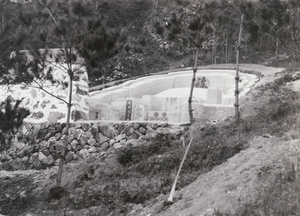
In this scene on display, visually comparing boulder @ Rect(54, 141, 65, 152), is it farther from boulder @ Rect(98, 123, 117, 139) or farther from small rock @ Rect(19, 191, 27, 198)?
small rock @ Rect(19, 191, 27, 198)

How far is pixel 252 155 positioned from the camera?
6980 millimetres

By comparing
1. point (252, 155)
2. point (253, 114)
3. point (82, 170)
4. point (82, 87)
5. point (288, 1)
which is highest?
point (288, 1)

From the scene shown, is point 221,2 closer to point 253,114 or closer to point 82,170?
point 253,114

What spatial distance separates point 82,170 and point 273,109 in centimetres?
477

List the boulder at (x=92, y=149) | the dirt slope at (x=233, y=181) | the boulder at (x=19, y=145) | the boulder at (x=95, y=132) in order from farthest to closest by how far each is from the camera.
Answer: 1. the boulder at (x=19, y=145)
2. the boulder at (x=95, y=132)
3. the boulder at (x=92, y=149)
4. the dirt slope at (x=233, y=181)

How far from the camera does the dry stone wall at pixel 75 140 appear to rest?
33.3 ft

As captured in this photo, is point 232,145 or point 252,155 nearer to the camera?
point 252,155

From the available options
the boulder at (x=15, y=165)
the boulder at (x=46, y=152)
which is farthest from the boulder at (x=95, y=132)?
the boulder at (x=15, y=165)

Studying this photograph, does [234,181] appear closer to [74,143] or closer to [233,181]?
[233,181]

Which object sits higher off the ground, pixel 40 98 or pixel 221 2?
pixel 221 2

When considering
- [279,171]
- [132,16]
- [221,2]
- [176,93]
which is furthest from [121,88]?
[132,16]

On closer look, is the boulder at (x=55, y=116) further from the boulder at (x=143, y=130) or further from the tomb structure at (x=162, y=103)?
the boulder at (x=143, y=130)

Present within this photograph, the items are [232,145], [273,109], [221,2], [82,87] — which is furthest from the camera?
[221,2]

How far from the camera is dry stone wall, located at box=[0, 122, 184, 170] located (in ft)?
33.3
